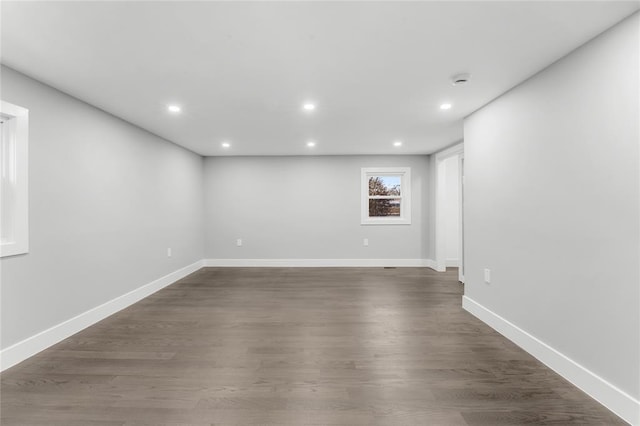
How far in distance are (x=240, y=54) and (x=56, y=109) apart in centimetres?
196

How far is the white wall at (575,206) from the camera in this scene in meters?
1.66

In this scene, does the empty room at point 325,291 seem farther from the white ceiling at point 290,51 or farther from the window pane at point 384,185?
the window pane at point 384,185

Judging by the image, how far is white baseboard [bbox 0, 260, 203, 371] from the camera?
7.27 ft

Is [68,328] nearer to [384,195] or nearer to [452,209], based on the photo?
[384,195]

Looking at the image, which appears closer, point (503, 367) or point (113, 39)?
point (113, 39)

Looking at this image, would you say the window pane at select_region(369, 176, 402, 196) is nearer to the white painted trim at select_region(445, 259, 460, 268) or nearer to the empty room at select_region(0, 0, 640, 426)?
the white painted trim at select_region(445, 259, 460, 268)

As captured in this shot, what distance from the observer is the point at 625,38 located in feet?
5.49

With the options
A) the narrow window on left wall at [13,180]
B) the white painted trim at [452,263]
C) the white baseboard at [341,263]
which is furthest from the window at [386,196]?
the narrow window on left wall at [13,180]

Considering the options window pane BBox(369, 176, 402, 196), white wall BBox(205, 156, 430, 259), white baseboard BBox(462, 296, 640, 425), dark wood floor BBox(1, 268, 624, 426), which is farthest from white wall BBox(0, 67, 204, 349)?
white baseboard BBox(462, 296, 640, 425)

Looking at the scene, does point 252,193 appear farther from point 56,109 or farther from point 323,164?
point 56,109

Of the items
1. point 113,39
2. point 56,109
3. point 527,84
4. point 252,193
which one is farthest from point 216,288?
point 527,84

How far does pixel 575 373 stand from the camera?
6.44 ft

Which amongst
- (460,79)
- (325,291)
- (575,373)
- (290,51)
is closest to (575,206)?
(575,373)

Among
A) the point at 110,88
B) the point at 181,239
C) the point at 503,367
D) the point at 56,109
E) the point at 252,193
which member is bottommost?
the point at 503,367
